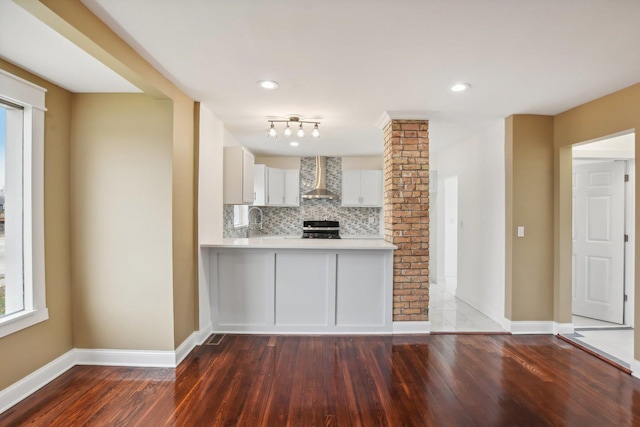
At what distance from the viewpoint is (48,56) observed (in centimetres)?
213

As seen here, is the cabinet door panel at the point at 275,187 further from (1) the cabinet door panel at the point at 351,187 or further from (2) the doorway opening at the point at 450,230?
(2) the doorway opening at the point at 450,230

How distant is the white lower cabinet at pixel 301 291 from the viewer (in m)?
3.53

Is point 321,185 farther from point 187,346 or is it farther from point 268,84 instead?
point 187,346

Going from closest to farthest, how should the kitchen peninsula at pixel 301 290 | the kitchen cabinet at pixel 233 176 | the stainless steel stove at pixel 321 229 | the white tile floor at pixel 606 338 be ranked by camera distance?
the white tile floor at pixel 606 338, the kitchen peninsula at pixel 301 290, the kitchen cabinet at pixel 233 176, the stainless steel stove at pixel 321 229

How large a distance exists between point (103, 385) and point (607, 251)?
214 inches

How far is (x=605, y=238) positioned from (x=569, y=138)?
1.49 meters

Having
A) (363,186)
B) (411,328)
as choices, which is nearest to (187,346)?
(411,328)

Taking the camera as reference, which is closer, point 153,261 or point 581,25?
point 581,25

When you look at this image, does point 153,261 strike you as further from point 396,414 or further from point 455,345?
point 455,345

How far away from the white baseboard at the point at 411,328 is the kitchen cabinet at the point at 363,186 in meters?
2.90

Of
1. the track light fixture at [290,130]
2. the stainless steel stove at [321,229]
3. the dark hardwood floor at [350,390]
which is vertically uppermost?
the track light fixture at [290,130]

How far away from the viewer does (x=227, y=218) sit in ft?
14.9

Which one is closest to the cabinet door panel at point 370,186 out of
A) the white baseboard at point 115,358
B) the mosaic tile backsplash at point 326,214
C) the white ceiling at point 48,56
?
the mosaic tile backsplash at point 326,214

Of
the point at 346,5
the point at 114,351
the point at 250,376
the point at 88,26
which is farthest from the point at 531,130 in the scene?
the point at 114,351
